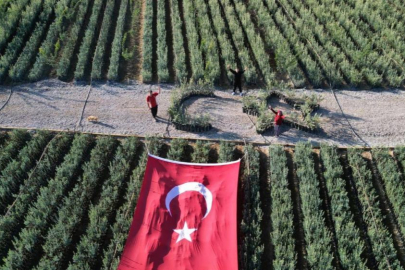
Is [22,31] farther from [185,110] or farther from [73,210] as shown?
[73,210]

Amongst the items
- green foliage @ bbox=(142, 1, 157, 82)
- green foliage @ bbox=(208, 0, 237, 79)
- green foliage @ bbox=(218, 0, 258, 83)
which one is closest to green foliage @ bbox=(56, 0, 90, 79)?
green foliage @ bbox=(142, 1, 157, 82)

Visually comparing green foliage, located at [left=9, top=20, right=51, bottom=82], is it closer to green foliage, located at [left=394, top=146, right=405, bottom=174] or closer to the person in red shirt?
the person in red shirt

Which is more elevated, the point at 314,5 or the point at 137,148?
the point at 314,5

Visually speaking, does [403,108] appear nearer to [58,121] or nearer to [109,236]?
[109,236]

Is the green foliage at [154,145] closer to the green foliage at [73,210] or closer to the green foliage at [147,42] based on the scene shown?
the green foliage at [73,210]

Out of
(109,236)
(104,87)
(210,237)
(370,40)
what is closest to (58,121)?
(104,87)
